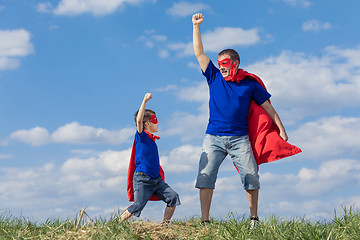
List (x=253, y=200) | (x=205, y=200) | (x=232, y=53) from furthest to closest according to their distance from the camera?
(x=232, y=53), (x=253, y=200), (x=205, y=200)

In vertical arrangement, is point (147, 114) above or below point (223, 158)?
above

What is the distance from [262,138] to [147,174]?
1887mm

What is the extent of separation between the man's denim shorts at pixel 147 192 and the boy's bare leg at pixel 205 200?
0.90 metres

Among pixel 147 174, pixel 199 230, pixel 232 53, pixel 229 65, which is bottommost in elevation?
pixel 199 230

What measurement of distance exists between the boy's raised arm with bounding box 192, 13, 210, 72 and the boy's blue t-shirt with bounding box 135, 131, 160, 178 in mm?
1470

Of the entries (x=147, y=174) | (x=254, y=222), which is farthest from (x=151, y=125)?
(x=254, y=222)

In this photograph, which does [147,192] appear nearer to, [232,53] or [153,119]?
[153,119]

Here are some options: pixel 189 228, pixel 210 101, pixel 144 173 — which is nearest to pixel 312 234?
pixel 189 228

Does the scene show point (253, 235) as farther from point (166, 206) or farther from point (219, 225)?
point (166, 206)

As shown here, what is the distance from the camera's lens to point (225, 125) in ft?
19.5

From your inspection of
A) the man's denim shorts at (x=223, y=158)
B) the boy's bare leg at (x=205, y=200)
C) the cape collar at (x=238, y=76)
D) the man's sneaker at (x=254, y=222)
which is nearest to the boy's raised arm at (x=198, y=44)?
the cape collar at (x=238, y=76)

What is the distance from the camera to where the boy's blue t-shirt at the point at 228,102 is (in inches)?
234

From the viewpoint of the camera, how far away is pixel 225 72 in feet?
20.0

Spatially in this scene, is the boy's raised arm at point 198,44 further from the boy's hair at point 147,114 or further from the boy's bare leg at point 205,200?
the boy's bare leg at point 205,200
